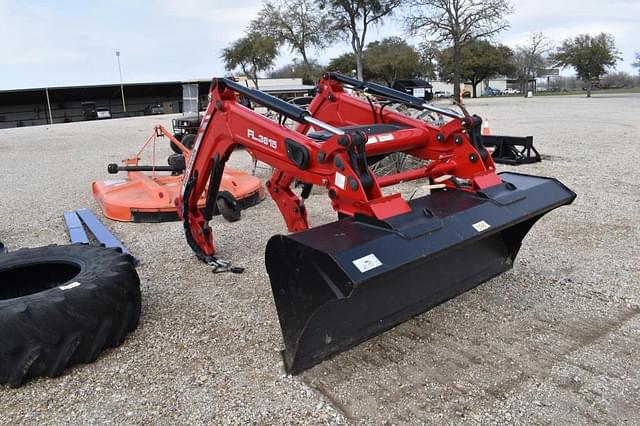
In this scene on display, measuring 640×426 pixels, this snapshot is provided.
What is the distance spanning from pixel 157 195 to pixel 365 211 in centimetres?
445

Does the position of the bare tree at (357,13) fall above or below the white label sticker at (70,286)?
above

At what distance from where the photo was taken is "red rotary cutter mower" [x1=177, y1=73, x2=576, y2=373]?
253cm

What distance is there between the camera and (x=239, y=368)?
3.00m

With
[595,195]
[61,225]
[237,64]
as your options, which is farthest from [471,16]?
[61,225]

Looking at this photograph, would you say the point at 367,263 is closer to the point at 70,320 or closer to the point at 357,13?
the point at 70,320

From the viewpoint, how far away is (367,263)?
2371 millimetres

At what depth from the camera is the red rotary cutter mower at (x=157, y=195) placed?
629cm

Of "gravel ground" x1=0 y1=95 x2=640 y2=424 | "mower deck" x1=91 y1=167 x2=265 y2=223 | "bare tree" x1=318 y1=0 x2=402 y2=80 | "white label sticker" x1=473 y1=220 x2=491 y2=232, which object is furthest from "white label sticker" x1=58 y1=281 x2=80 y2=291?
"bare tree" x1=318 y1=0 x2=402 y2=80

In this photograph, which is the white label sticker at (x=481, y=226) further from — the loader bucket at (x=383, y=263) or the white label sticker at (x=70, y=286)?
the white label sticker at (x=70, y=286)

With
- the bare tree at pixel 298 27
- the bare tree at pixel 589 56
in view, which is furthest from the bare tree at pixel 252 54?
the bare tree at pixel 589 56

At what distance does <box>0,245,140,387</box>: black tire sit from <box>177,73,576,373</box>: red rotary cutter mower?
1.09 meters

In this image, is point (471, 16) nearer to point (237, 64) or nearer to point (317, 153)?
point (237, 64)

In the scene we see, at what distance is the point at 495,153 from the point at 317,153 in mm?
7652

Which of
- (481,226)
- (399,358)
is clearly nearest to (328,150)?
(481,226)
